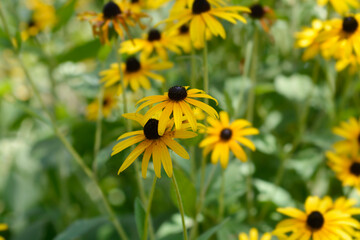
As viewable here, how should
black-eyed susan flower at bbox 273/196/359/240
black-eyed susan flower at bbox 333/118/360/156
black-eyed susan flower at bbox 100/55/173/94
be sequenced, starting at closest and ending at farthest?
1. black-eyed susan flower at bbox 273/196/359/240
2. black-eyed susan flower at bbox 100/55/173/94
3. black-eyed susan flower at bbox 333/118/360/156

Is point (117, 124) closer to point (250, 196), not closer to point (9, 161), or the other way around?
point (250, 196)

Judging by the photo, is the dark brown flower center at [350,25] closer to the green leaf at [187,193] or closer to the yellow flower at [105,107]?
the green leaf at [187,193]

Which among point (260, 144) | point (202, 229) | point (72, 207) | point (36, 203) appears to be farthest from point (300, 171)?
point (36, 203)

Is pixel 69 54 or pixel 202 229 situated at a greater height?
pixel 69 54

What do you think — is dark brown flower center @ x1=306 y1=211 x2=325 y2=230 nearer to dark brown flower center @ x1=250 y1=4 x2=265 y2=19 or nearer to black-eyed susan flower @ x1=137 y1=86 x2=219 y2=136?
black-eyed susan flower @ x1=137 y1=86 x2=219 y2=136

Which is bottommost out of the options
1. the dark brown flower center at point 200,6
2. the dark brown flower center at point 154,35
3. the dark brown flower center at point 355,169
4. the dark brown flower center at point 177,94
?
the dark brown flower center at point 355,169

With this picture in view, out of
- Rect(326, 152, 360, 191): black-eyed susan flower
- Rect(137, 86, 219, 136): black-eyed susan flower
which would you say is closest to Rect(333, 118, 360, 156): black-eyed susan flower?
Rect(326, 152, 360, 191): black-eyed susan flower

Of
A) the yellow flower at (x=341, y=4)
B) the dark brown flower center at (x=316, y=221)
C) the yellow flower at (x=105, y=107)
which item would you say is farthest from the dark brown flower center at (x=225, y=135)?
the yellow flower at (x=105, y=107)
